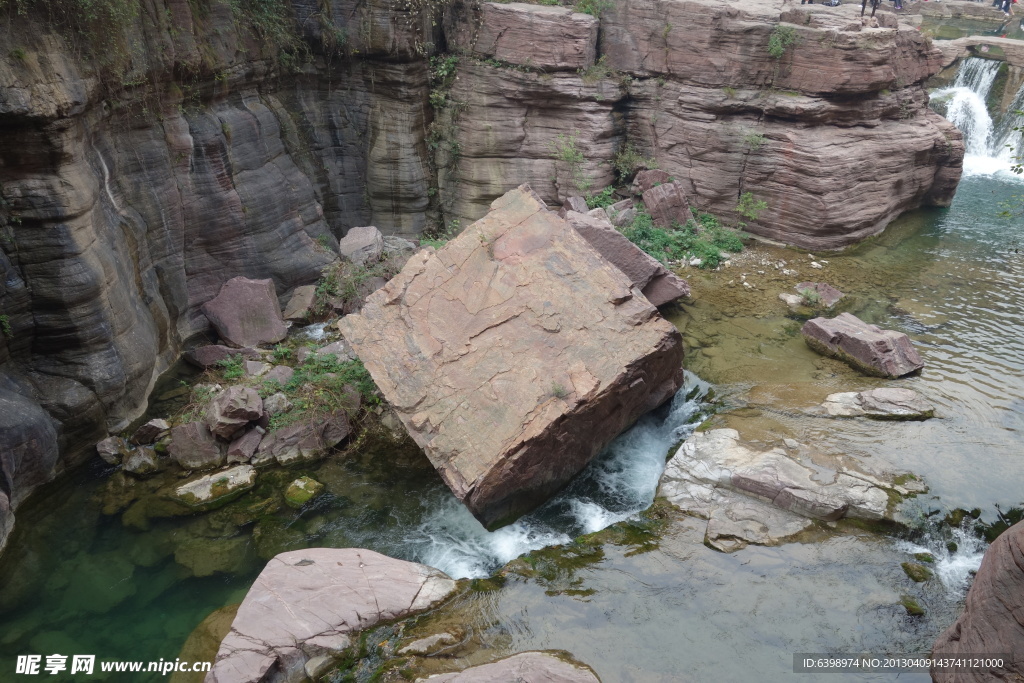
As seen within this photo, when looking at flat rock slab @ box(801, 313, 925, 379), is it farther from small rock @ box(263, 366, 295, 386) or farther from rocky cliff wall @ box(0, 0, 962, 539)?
small rock @ box(263, 366, 295, 386)

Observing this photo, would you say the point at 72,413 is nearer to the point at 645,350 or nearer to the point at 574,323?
the point at 574,323

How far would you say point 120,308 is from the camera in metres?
7.38

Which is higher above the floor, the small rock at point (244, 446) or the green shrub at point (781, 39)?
the green shrub at point (781, 39)

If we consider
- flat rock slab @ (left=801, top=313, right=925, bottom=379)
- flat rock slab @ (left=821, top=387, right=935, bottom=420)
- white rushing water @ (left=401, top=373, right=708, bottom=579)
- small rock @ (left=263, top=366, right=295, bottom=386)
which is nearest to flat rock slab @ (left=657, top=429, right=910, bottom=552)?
white rushing water @ (left=401, top=373, right=708, bottom=579)

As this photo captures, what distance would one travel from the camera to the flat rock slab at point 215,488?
22.4 feet

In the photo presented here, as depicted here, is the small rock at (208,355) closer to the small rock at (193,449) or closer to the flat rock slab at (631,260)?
the small rock at (193,449)

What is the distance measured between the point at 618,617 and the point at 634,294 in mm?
3291

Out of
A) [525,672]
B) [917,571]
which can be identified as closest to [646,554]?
[525,672]

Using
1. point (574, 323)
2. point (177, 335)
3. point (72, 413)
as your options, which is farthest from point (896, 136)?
point (72, 413)

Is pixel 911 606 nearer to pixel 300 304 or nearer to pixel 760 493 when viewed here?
pixel 760 493

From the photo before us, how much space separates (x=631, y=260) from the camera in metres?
8.88

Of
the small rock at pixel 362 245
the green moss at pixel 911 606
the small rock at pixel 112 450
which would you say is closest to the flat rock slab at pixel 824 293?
the green moss at pixel 911 606

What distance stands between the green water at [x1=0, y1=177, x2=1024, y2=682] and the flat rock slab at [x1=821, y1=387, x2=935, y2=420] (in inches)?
6.2

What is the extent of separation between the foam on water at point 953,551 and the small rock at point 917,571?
0.08 meters
